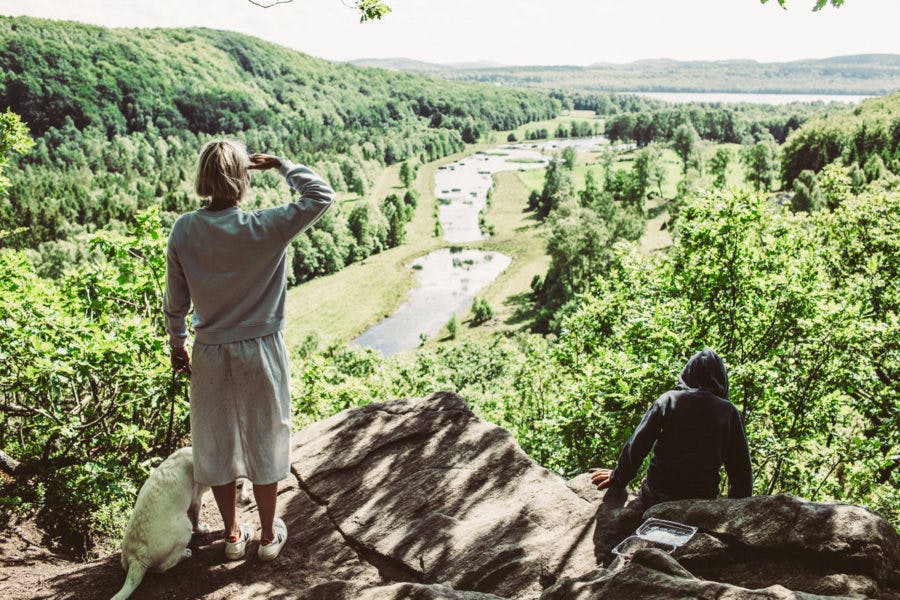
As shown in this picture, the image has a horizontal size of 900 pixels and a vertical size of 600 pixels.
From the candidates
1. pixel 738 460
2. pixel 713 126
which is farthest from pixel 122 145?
pixel 738 460

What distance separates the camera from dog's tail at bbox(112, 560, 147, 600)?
3915mm

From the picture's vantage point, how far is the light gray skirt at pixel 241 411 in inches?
152

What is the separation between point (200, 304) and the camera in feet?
12.3

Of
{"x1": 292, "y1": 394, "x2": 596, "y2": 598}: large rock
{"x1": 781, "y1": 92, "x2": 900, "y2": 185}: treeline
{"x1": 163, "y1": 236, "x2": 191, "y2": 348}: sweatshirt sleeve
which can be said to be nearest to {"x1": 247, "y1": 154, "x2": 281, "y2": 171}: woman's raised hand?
{"x1": 163, "y1": 236, "x2": 191, "y2": 348}: sweatshirt sleeve

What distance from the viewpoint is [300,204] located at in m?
3.73

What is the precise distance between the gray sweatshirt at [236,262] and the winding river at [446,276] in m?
47.4

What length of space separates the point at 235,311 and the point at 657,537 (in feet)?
11.0

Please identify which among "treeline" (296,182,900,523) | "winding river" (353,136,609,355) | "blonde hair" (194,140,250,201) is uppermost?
"blonde hair" (194,140,250,201)

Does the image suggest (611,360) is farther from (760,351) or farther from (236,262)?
(236,262)

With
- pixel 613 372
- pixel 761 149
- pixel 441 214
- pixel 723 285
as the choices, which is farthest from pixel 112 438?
pixel 441 214

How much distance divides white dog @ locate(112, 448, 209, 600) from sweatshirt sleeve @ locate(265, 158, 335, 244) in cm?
198

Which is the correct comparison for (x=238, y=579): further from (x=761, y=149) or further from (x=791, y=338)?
(x=761, y=149)

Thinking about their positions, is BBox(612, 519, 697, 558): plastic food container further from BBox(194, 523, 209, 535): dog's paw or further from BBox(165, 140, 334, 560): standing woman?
BBox(194, 523, 209, 535): dog's paw

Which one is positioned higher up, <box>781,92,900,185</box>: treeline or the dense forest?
<box>781,92,900,185</box>: treeline
